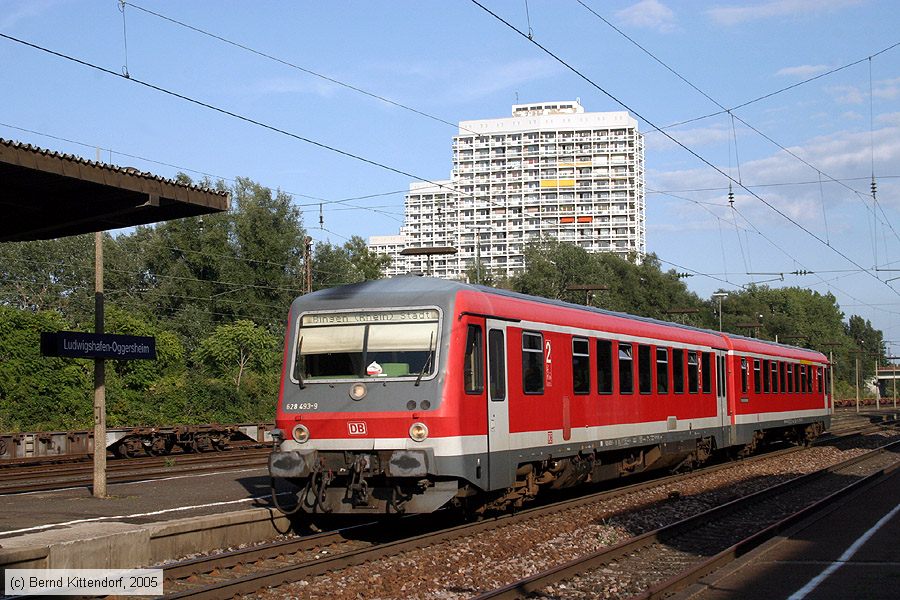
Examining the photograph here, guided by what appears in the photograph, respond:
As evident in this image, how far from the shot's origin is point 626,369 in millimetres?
18797

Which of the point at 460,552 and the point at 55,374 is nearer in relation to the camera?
the point at 460,552

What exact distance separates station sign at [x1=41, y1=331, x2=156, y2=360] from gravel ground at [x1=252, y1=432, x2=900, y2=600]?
21.7 ft

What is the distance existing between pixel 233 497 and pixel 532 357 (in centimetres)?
536

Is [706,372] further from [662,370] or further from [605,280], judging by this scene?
[605,280]

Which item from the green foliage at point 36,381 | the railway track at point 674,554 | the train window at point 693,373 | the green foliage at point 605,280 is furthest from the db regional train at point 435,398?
the green foliage at point 605,280

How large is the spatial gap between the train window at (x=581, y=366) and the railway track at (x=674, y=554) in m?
2.77

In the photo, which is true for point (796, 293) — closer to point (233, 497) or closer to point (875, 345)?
point (875, 345)

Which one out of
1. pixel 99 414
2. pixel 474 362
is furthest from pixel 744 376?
pixel 99 414

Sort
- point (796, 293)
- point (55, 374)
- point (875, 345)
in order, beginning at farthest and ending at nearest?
point (875, 345), point (796, 293), point (55, 374)

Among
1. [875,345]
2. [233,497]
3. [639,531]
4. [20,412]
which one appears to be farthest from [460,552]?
[875,345]

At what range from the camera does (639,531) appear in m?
14.5

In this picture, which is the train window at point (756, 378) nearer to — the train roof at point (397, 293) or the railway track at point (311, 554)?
the railway track at point (311, 554)

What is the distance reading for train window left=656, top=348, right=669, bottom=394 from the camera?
2042 centimetres

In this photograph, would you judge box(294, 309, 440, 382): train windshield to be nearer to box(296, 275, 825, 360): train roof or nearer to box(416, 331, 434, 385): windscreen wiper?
box(416, 331, 434, 385): windscreen wiper
